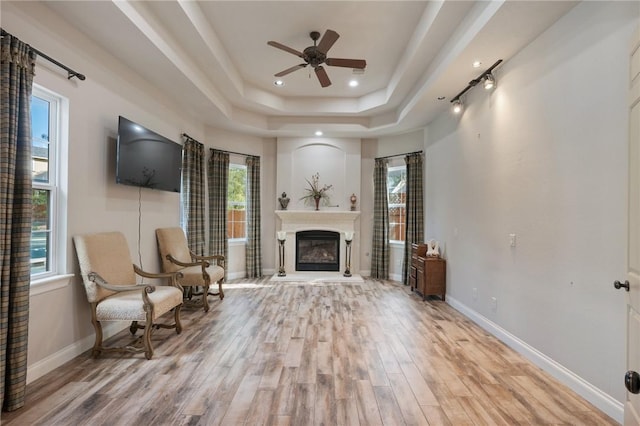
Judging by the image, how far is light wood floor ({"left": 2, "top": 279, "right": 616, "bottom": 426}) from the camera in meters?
1.90

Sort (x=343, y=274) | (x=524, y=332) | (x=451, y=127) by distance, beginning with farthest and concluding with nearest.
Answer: (x=343, y=274)
(x=451, y=127)
(x=524, y=332)

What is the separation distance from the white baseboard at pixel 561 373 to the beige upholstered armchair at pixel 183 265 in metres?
3.36

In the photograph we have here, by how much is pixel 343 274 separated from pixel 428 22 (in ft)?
14.9

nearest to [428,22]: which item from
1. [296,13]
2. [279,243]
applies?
[296,13]

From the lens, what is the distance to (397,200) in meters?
6.22

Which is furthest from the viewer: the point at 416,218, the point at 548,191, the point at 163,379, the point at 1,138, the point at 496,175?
the point at 416,218

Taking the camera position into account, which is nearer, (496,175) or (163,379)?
(163,379)

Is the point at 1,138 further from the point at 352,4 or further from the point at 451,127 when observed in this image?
the point at 451,127

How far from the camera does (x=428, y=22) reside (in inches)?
119

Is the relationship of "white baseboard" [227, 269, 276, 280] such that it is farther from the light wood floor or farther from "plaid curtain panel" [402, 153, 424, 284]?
"plaid curtain panel" [402, 153, 424, 284]

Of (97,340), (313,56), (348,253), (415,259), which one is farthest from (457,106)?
(97,340)

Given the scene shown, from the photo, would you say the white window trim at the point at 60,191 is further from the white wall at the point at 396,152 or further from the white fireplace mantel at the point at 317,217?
the white wall at the point at 396,152

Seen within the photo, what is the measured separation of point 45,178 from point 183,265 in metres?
1.86

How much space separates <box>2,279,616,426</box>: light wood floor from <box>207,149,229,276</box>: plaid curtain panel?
2006 millimetres
